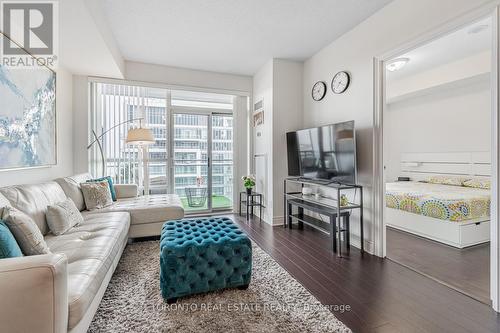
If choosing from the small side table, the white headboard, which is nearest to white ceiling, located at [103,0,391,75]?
the small side table

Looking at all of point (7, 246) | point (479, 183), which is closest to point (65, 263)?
point (7, 246)

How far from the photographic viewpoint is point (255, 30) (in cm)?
310

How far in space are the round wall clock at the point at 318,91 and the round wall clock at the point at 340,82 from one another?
9.0 inches

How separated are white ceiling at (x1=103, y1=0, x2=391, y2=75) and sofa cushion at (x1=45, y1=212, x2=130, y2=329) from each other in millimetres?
2305

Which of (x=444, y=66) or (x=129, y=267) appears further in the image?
(x=444, y=66)

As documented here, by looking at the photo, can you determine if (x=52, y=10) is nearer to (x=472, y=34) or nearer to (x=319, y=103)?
(x=319, y=103)

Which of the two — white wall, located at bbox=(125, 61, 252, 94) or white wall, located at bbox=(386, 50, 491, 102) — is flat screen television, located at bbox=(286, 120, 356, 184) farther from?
white wall, located at bbox=(386, 50, 491, 102)

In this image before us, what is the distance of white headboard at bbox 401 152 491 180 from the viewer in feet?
14.1

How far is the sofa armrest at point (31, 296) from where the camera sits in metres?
1.02

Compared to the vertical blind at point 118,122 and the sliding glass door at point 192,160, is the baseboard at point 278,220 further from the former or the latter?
the vertical blind at point 118,122

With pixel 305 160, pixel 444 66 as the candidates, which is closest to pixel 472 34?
pixel 444 66

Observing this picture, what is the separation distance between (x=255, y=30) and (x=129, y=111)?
2.66 metres

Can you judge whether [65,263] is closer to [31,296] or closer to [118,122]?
[31,296]

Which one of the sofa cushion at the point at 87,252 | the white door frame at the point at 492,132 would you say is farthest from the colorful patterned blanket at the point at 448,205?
the sofa cushion at the point at 87,252
